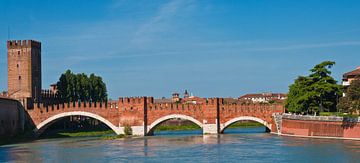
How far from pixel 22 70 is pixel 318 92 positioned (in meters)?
24.1

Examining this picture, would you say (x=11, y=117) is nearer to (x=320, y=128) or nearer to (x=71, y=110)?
(x=71, y=110)

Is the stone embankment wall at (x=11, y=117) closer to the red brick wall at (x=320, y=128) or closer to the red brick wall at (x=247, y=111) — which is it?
the red brick wall at (x=247, y=111)

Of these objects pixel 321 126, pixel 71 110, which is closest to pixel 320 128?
pixel 321 126

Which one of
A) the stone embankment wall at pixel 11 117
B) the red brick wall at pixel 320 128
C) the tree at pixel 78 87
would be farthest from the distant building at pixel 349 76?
the stone embankment wall at pixel 11 117

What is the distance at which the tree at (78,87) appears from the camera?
55.3 m

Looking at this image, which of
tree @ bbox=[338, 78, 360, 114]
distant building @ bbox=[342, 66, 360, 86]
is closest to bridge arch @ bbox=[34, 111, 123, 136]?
tree @ bbox=[338, 78, 360, 114]

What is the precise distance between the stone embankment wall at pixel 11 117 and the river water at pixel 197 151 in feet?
16.4

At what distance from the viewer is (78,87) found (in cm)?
5566

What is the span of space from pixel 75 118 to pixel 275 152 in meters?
29.0

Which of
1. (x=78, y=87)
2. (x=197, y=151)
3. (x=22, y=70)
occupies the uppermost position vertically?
(x=22, y=70)

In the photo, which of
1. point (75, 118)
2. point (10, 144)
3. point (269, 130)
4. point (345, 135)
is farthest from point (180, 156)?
point (75, 118)

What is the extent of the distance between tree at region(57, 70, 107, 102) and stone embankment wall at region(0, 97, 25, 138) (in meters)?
8.12

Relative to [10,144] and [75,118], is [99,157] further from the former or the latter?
[75,118]

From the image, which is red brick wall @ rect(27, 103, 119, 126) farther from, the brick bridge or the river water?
the river water
